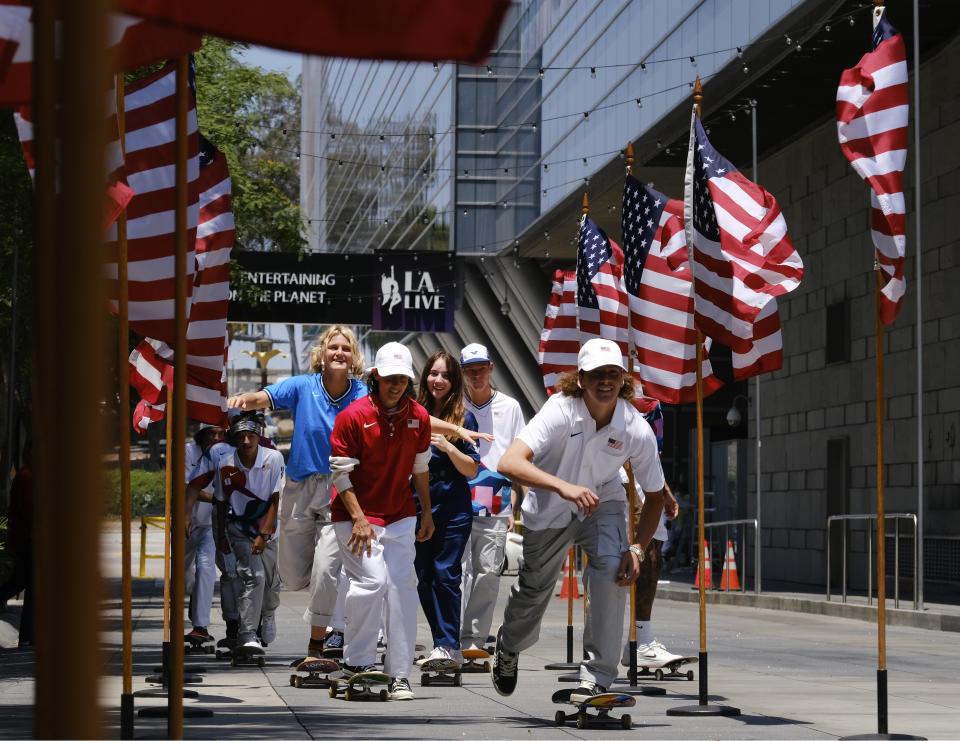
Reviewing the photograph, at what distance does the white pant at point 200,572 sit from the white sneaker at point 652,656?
12.9ft

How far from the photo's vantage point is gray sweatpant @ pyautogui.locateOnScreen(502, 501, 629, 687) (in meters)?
7.91

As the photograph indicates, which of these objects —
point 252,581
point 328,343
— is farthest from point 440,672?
point 252,581

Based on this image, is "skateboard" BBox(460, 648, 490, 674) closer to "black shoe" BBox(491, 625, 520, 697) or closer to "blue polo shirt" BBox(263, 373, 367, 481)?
"blue polo shirt" BBox(263, 373, 367, 481)

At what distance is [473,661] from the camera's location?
1126 centimetres

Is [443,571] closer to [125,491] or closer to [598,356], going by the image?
[598,356]

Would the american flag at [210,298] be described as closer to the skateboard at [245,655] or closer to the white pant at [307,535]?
the white pant at [307,535]

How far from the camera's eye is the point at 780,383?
2936 centimetres

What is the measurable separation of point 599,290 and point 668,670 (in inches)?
165

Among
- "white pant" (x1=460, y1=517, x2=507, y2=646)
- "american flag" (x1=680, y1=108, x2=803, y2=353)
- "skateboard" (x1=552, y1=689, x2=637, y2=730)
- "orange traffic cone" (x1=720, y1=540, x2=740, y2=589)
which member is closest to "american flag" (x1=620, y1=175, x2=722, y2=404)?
"white pant" (x1=460, y1=517, x2=507, y2=646)

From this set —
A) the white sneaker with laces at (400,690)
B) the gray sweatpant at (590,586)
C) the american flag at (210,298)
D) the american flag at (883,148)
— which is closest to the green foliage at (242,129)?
the american flag at (210,298)

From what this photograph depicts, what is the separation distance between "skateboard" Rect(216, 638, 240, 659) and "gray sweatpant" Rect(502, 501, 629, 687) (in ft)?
13.8

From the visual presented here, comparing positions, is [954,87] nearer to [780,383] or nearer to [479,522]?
[780,383]

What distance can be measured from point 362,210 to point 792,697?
50986 millimetres

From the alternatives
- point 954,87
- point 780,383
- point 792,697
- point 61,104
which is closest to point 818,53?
point 954,87
